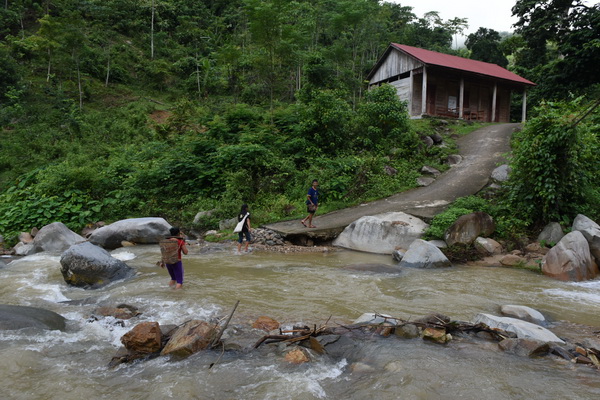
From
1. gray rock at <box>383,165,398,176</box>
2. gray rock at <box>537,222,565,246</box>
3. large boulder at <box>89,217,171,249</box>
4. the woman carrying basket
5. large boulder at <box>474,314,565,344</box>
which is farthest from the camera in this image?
gray rock at <box>383,165,398,176</box>

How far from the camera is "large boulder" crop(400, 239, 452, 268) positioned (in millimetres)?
8828

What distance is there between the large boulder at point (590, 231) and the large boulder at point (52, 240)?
14.3 m

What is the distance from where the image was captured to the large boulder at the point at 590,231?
8164mm

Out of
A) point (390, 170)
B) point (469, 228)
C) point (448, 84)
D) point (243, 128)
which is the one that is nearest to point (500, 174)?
point (390, 170)

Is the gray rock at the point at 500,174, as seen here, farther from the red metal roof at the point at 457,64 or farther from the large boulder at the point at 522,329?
the red metal roof at the point at 457,64

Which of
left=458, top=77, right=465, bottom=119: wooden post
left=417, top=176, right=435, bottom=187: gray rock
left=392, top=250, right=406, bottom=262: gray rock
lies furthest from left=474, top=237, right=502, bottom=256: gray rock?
left=458, top=77, right=465, bottom=119: wooden post

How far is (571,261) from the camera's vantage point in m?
7.72

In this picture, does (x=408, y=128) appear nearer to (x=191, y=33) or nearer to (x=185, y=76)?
(x=185, y=76)

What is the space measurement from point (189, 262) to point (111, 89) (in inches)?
1097

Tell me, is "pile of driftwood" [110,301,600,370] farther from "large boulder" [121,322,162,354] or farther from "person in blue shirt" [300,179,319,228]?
"person in blue shirt" [300,179,319,228]

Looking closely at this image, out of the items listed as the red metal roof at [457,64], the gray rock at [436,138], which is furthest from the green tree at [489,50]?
the gray rock at [436,138]

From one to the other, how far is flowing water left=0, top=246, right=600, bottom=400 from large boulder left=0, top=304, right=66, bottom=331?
164 millimetres

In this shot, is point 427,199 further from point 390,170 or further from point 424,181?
point 390,170

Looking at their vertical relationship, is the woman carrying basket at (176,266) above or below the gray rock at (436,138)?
below
